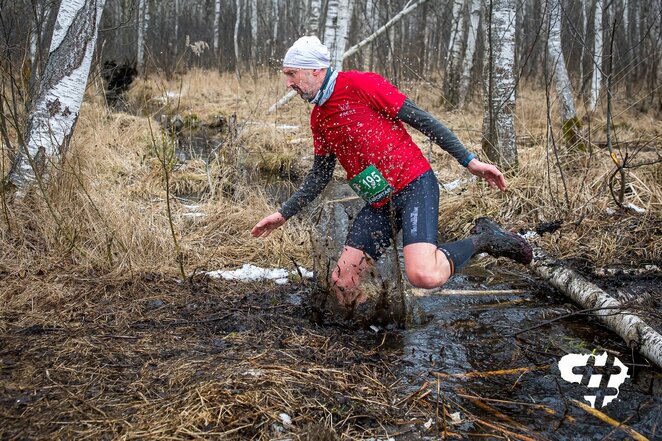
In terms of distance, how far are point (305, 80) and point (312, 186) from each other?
0.73 meters

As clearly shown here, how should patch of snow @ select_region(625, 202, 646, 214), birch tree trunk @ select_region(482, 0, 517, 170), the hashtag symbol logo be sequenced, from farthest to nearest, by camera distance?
birch tree trunk @ select_region(482, 0, 517, 170) < patch of snow @ select_region(625, 202, 646, 214) < the hashtag symbol logo

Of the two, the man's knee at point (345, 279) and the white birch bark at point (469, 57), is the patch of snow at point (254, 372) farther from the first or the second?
the white birch bark at point (469, 57)

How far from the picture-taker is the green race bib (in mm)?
3416

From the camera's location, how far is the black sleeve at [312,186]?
377 cm

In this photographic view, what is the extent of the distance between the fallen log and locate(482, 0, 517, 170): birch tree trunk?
1.76m

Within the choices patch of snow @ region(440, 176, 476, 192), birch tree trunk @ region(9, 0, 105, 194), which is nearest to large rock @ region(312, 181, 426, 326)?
birch tree trunk @ region(9, 0, 105, 194)

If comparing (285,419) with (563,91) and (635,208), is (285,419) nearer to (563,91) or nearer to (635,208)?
(635,208)

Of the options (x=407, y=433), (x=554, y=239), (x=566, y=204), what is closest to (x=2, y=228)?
(x=407, y=433)

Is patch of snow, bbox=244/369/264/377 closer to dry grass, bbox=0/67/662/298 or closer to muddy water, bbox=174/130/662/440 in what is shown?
muddy water, bbox=174/130/662/440

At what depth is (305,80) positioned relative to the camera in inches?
132

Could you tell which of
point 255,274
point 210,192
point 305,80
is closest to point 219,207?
point 210,192

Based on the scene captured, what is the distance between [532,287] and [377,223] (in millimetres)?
1643

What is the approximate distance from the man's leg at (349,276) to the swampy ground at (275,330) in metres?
0.16

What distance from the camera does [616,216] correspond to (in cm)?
541
